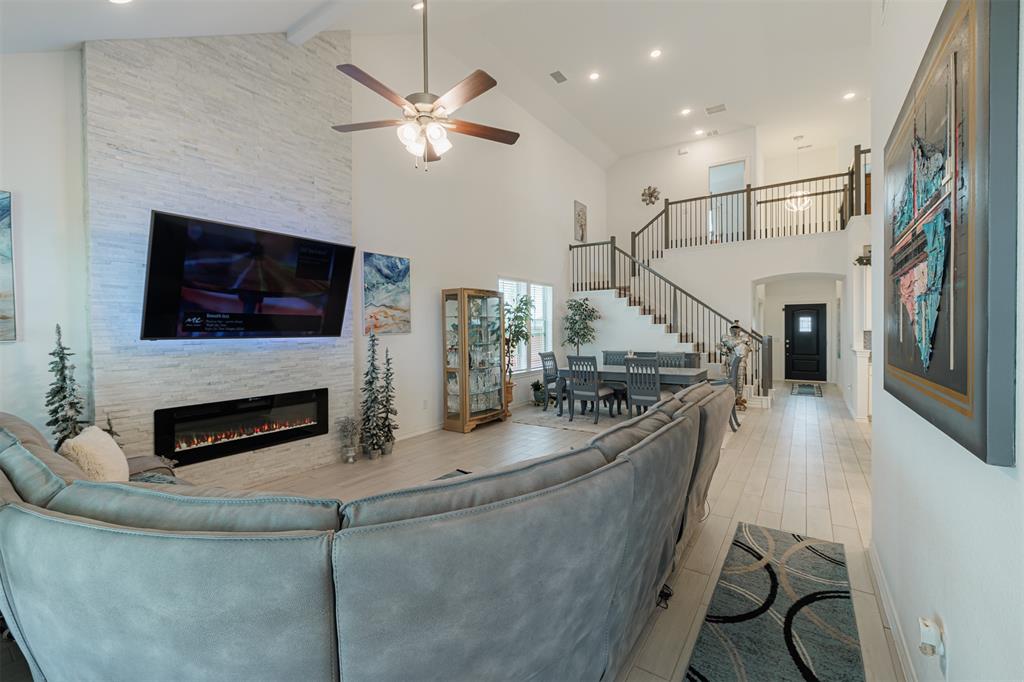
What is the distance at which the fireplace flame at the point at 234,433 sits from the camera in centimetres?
341

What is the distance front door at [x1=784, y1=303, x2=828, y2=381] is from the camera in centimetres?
1066

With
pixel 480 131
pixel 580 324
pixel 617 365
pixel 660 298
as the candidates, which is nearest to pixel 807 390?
pixel 660 298

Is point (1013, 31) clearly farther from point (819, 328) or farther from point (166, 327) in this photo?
point (819, 328)

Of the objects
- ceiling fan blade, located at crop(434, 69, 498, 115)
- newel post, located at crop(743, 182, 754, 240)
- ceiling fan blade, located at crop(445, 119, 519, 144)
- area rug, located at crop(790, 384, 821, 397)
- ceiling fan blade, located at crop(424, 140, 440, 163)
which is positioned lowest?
area rug, located at crop(790, 384, 821, 397)

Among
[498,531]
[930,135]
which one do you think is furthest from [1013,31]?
[498,531]

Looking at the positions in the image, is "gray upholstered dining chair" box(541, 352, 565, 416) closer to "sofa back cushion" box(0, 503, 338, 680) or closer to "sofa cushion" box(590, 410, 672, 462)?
"sofa cushion" box(590, 410, 672, 462)

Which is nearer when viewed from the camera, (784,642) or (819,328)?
(784,642)

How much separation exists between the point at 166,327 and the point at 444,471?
8.41 ft

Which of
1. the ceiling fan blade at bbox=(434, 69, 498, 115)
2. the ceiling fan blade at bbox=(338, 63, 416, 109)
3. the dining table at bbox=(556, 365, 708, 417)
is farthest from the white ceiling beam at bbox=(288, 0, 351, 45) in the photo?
the dining table at bbox=(556, 365, 708, 417)

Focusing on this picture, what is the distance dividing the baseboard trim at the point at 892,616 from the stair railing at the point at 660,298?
17.4 feet

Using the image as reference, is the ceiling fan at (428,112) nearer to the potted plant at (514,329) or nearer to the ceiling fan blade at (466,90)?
the ceiling fan blade at (466,90)

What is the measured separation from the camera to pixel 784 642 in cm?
183

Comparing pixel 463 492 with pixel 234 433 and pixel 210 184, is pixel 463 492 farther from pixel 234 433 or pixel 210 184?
pixel 210 184

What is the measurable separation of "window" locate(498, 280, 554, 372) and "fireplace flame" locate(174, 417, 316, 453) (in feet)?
12.7
